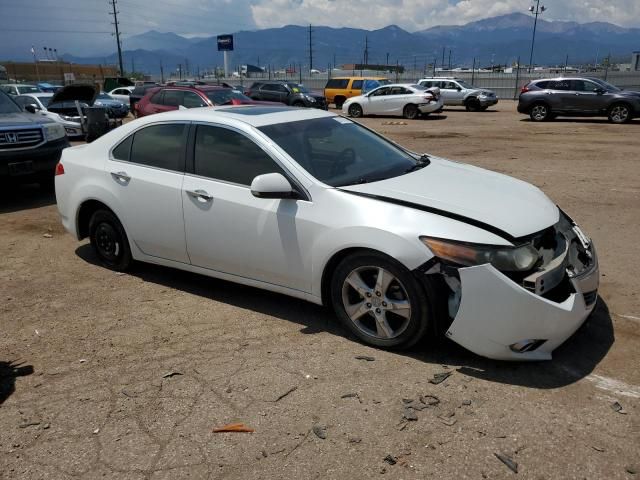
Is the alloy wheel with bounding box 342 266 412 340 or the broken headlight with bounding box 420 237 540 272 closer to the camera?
the broken headlight with bounding box 420 237 540 272

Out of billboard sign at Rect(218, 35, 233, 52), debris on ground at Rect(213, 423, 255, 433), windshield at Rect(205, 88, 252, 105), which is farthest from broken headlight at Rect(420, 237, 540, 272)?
billboard sign at Rect(218, 35, 233, 52)

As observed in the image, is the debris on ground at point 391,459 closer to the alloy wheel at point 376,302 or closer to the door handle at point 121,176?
the alloy wheel at point 376,302

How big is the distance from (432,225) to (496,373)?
37.8 inches

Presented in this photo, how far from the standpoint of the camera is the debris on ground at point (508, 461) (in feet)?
8.30

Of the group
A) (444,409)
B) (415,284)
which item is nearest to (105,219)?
(415,284)

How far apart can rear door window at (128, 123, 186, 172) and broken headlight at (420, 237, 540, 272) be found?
7.43ft

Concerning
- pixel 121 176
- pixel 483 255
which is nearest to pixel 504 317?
pixel 483 255

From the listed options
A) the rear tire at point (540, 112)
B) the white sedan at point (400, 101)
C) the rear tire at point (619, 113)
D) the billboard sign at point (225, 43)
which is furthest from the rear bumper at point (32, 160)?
the billboard sign at point (225, 43)

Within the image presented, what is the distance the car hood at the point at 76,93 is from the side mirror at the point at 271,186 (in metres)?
10.4

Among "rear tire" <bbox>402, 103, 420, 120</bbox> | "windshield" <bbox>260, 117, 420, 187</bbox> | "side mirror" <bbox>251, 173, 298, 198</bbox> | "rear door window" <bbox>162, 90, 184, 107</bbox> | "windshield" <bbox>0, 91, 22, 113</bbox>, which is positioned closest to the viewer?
"side mirror" <bbox>251, 173, 298, 198</bbox>

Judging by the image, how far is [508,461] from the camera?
257 cm

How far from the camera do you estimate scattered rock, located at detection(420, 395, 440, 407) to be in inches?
119

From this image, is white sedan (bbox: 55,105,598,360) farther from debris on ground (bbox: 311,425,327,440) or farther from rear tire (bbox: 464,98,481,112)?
rear tire (bbox: 464,98,481,112)

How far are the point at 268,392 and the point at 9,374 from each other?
5.57ft
